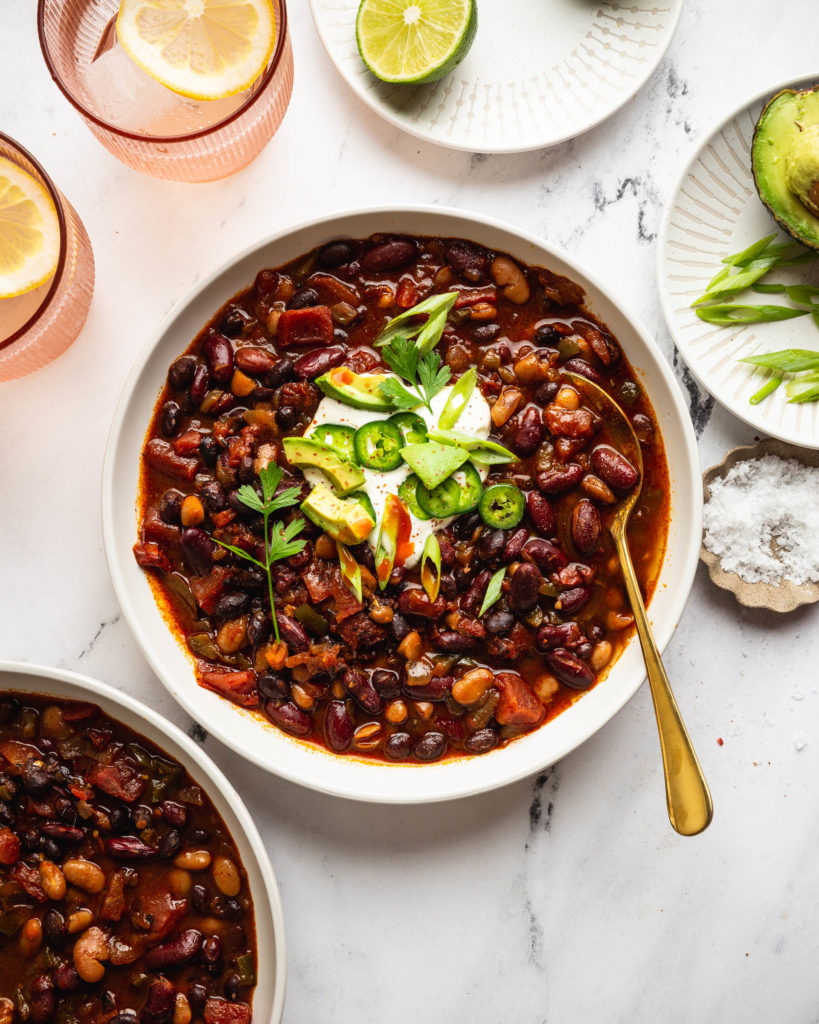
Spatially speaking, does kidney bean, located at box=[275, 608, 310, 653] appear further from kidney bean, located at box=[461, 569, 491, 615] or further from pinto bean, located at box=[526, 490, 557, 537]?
pinto bean, located at box=[526, 490, 557, 537]

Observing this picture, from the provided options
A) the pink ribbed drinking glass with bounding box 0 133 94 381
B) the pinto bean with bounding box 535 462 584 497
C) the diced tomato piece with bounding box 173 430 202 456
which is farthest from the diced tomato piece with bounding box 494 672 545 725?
the pink ribbed drinking glass with bounding box 0 133 94 381

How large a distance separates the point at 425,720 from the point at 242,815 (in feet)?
2.32

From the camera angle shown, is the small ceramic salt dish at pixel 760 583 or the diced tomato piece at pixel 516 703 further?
the small ceramic salt dish at pixel 760 583

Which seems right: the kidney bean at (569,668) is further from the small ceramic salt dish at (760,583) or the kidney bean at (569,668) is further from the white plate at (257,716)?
the small ceramic salt dish at (760,583)

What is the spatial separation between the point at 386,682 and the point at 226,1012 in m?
1.26

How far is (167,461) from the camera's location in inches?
117

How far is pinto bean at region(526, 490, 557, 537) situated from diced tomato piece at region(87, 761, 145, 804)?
1655 millimetres

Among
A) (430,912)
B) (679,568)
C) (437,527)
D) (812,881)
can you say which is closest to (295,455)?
(437,527)

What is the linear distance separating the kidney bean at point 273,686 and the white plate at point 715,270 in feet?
6.17

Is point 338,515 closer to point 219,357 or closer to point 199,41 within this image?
point 219,357

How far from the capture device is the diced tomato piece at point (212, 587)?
297 cm

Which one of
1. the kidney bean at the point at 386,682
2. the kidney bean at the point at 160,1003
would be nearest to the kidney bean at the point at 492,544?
the kidney bean at the point at 386,682

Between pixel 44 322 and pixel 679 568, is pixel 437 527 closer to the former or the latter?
pixel 679 568

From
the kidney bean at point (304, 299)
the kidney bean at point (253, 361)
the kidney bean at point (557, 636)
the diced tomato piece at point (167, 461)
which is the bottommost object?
the kidney bean at point (557, 636)
